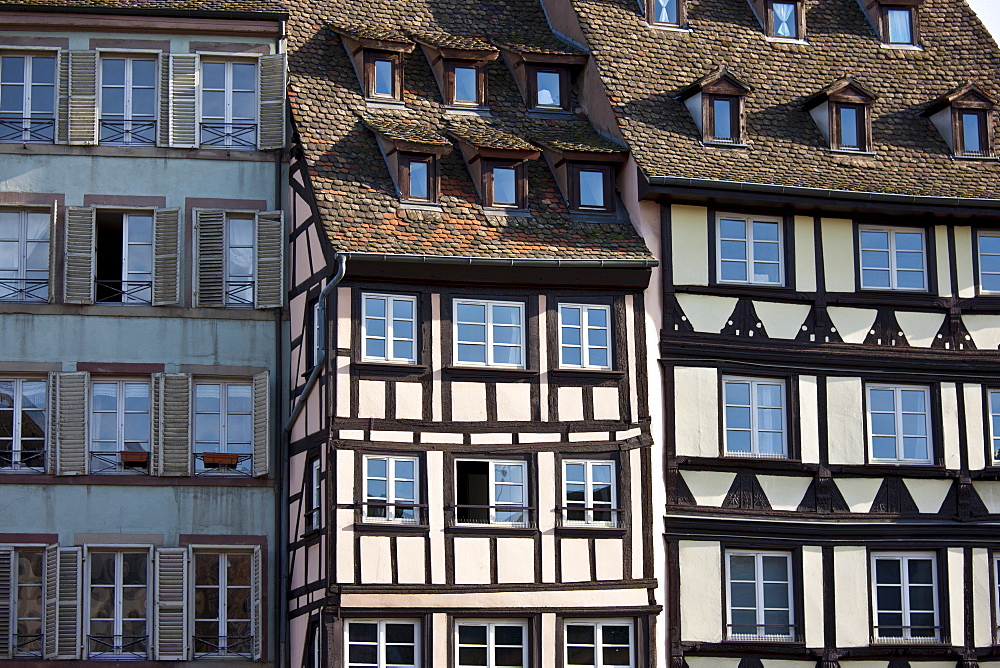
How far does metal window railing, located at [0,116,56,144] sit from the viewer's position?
32.0 metres

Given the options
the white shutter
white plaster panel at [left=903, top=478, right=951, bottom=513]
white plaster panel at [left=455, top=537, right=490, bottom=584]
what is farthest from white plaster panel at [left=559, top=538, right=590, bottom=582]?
the white shutter

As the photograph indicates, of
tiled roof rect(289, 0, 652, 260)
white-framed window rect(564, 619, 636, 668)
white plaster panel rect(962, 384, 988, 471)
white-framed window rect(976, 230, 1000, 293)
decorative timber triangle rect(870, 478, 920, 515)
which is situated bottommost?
white-framed window rect(564, 619, 636, 668)

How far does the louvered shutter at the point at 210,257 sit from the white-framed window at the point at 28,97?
2693 mm

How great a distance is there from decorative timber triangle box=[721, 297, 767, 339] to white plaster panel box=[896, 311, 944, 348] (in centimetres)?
232

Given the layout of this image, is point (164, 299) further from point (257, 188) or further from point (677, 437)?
point (677, 437)

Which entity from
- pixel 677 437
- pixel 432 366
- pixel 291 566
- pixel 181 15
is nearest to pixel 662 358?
pixel 677 437

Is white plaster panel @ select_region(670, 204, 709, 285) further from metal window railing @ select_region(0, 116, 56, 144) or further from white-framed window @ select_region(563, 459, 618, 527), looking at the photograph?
metal window railing @ select_region(0, 116, 56, 144)

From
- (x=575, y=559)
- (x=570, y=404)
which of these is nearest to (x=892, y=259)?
(x=570, y=404)

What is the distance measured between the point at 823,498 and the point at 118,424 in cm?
1064

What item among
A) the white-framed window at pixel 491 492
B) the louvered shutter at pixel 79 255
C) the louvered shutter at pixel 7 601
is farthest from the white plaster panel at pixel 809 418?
the louvered shutter at pixel 7 601

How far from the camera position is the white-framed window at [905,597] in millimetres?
30938

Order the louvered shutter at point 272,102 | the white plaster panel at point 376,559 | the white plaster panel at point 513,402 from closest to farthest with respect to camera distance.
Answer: the white plaster panel at point 376,559, the white plaster panel at point 513,402, the louvered shutter at point 272,102

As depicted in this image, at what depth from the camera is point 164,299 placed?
31531mm

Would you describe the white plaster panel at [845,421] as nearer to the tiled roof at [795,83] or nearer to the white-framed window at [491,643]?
the tiled roof at [795,83]
